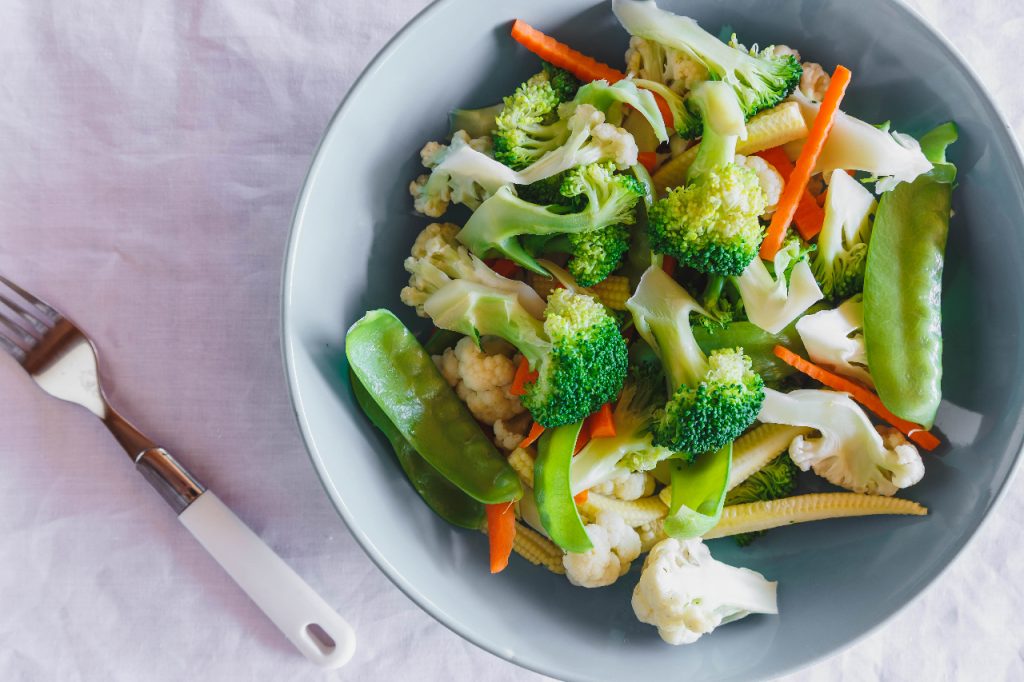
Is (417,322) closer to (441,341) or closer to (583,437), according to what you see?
(441,341)

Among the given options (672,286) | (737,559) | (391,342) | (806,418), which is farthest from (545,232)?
(737,559)

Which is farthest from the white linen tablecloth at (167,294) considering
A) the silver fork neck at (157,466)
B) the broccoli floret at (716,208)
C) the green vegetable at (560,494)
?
the broccoli floret at (716,208)

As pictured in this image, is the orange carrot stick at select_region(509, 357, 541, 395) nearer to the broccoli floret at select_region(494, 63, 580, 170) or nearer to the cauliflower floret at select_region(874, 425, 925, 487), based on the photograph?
the broccoli floret at select_region(494, 63, 580, 170)

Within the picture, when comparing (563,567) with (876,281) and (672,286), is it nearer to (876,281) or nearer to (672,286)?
(672,286)

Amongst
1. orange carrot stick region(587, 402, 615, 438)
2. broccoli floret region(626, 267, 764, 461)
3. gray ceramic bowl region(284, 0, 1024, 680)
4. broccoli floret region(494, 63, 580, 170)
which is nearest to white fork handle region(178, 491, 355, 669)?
gray ceramic bowl region(284, 0, 1024, 680)

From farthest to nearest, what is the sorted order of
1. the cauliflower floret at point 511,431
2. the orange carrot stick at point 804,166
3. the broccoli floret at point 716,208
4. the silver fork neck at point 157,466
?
the silver fork neck at point 157,466 < the cauliflower floret at point 511,431 < the orange carrot stick at point 804,166 < the broccoli floret at point 716,208

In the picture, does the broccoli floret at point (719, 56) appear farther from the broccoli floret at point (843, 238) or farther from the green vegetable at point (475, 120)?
the green vegetable at point (475, 120)
